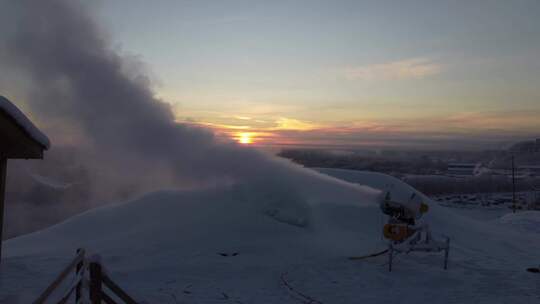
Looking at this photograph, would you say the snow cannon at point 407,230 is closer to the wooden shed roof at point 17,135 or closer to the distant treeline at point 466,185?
the wooden shed roof at point 17,135

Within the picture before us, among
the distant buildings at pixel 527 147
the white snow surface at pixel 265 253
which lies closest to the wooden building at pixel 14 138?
the white snow surface at pixel 265 253

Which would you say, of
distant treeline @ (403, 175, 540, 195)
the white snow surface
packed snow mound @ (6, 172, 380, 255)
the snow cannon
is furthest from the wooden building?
distant treeline @ (403, 175, 540, 195)

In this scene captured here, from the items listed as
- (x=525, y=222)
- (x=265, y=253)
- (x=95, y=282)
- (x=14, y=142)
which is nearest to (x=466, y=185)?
(x=525, y=222)

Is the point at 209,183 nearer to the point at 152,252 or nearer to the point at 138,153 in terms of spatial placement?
the point at 138,153

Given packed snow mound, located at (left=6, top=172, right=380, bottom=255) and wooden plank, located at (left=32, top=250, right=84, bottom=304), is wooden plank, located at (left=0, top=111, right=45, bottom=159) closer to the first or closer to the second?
wooden plank, located at (left=32, top=250, right=84, bottom=304)

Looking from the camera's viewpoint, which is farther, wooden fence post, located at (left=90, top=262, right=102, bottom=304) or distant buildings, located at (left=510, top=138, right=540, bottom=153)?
distant buildings, located at (left=510, top=138, right=540, bottom=153)

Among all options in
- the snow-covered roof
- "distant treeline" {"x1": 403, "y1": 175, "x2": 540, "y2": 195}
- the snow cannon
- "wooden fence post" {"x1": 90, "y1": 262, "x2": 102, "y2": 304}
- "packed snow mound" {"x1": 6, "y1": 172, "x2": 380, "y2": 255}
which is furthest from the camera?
"distant treeline" {"x1": 403, "y1": 175, "x2": 540, "y2": 195}
